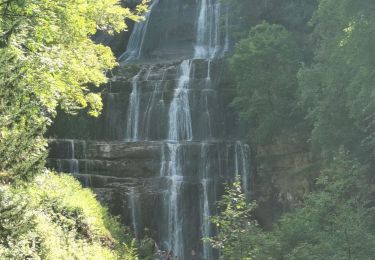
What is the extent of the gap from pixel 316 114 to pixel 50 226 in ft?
38.9

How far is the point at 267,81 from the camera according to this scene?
75.1 ft

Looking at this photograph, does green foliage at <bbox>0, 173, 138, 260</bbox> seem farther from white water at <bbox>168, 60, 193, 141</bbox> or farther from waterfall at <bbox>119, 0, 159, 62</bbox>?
waterfall at <bbox>119, 0, 159, 62</bbox>

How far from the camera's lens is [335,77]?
18219 mm

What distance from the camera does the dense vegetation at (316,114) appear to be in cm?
1201

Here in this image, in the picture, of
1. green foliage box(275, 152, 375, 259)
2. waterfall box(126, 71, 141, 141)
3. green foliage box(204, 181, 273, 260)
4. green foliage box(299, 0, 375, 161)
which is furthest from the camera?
waterfall box(126, 71, 141, 141)

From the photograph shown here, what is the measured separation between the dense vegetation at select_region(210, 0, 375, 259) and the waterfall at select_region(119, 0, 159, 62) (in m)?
9.49

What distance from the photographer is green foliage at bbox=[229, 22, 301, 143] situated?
73.6ft

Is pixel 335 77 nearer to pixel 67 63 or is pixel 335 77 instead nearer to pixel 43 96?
pixel 67 63

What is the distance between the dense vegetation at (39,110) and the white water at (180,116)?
34.8 feet

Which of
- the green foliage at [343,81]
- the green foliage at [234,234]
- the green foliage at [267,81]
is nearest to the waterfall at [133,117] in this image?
the green foliage at [267,81]

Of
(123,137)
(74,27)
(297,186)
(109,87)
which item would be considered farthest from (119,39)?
(74,27)

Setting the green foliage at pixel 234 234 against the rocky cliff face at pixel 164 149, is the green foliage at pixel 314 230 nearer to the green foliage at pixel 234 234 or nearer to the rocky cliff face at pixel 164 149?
the green foliage at pixel 234 234

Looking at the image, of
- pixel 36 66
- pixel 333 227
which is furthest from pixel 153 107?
pixel 36 66

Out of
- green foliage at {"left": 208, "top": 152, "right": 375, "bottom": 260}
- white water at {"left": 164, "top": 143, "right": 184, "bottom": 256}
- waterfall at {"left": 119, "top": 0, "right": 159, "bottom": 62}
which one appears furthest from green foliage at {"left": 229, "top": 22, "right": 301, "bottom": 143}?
waterfall at {"left": 119, "top": 0, "right": 159, "bottom": 62}
